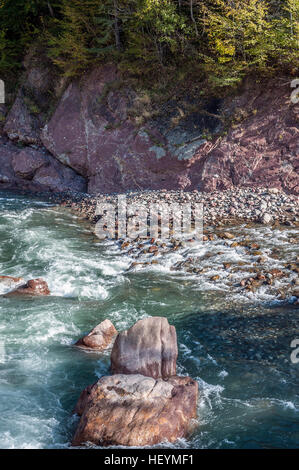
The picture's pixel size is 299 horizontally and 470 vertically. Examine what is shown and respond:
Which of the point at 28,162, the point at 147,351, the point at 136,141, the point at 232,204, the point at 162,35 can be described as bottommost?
the point at 147,351

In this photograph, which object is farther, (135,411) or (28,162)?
(28,162)

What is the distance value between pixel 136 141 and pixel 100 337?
11171mm

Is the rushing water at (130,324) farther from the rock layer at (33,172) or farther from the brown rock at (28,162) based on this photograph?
the brown rock at (28,162)

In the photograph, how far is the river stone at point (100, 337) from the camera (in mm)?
6203

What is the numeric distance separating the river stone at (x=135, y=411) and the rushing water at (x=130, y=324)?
9.2 inches

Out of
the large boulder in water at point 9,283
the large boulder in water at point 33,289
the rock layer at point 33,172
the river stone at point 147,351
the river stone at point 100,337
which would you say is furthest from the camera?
the rock layer at point 33,172

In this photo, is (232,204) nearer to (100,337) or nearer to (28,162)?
(100,337)

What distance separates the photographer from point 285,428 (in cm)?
454

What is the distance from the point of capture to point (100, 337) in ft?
20.5

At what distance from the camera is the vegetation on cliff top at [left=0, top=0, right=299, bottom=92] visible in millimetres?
12602

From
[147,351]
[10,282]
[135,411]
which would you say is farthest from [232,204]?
[135,411]

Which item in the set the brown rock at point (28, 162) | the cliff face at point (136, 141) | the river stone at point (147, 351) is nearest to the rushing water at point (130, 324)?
the river stone at point (147, 351)

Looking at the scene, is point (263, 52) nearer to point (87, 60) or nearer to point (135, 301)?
Answer: point (87, 60)
